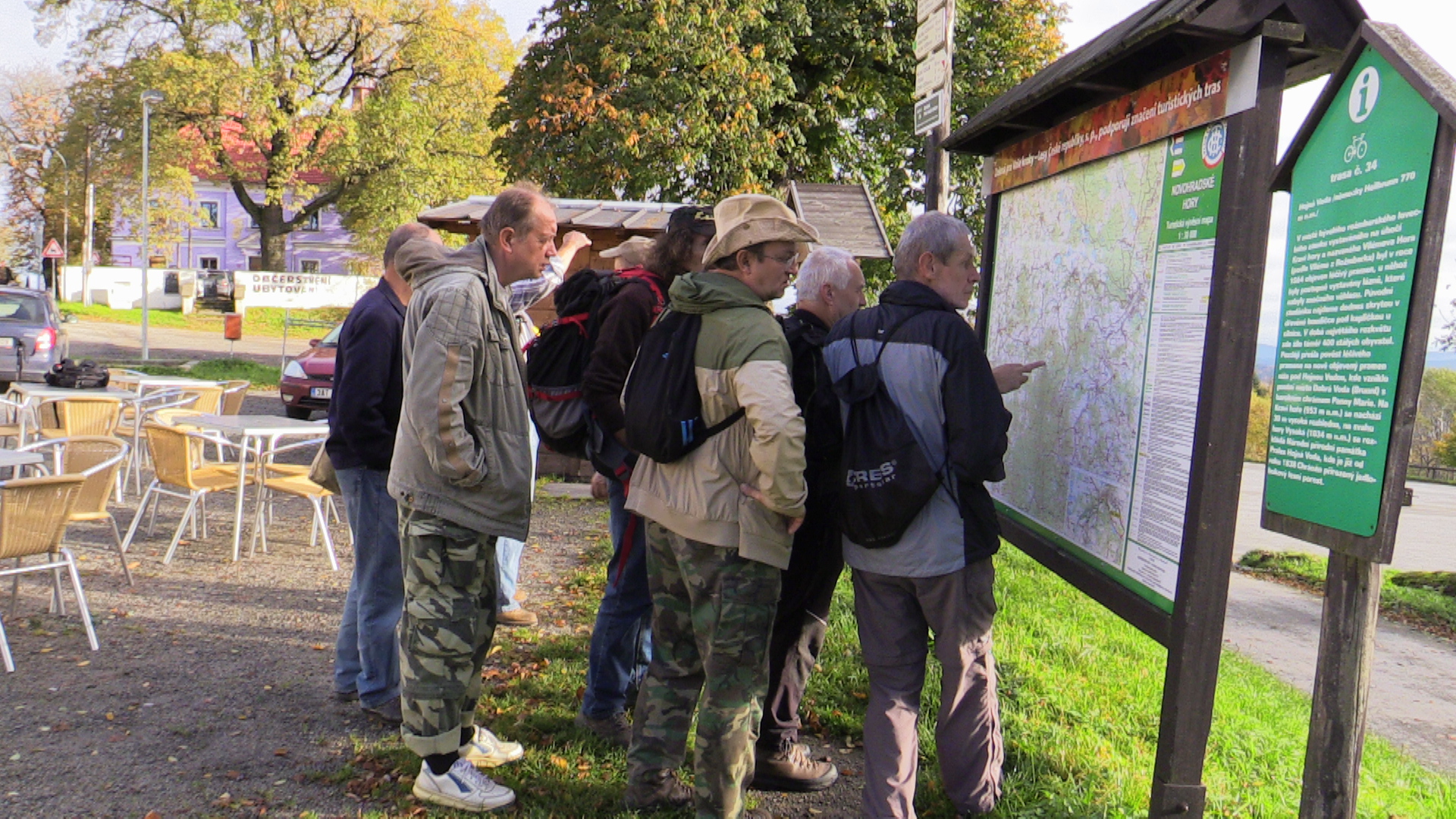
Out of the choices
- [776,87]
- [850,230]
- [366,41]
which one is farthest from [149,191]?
[850,230]

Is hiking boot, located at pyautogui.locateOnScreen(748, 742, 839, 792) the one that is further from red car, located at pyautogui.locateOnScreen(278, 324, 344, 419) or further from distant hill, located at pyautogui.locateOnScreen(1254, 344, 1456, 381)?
red car, located at pyautogui.locateOnScreen(278, 324, 344, 419)

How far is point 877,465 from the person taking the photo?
330 cm

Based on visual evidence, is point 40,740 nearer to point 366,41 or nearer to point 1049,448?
point 1049,448

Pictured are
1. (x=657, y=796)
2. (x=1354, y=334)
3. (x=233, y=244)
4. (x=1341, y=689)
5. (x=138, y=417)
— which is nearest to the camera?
(x=1354, y=334)

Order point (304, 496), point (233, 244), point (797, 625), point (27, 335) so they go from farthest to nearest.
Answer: point (233, 244), point (27, 335), point (304, 496), point (797, 625)

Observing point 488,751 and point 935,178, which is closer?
point 488,751

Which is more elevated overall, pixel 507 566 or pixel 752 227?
pixel 752 227

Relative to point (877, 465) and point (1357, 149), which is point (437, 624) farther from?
point (1357, 149)

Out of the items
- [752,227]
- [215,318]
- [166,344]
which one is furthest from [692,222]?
[215,318]

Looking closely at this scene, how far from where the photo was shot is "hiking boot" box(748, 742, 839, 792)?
3980 millimetres

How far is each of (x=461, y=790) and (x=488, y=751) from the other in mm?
418

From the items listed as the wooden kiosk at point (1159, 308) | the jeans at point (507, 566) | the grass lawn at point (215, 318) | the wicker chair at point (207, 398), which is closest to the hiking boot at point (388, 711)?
the jeans at point (507, 566)

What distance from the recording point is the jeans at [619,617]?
4.12 meters

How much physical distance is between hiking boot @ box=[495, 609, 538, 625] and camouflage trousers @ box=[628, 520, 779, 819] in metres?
2.69
